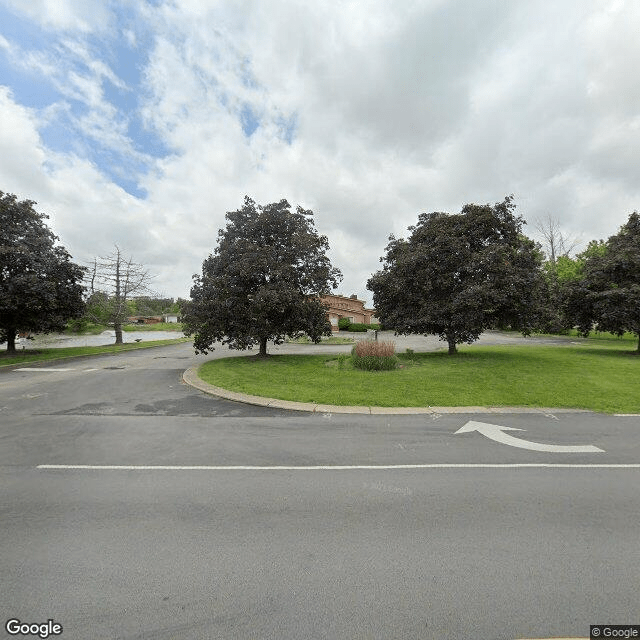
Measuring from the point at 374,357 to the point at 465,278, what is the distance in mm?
5818

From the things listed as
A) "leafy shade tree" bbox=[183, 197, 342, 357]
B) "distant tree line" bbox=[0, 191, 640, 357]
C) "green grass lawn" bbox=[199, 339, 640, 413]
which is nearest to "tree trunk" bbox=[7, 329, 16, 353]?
"distant tree line" bbox=[0, 191, 640, 357]

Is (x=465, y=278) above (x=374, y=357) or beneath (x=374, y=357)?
above

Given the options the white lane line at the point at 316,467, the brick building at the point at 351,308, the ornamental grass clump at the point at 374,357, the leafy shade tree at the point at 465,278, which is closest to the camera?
the white lane line at the point at 316,467

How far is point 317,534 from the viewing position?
10.3ft

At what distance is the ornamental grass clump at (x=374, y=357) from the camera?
12.1 meters

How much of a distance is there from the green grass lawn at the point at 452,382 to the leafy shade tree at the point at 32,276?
37.2 feet

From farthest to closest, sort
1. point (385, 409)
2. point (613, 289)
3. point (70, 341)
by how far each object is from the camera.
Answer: point (70, 341)
point (613, 289)
point (385, 409)

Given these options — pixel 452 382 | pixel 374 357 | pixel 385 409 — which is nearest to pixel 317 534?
pixel 385 409

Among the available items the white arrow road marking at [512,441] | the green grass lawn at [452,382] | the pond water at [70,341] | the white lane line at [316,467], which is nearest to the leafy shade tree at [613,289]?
the green grass lawn at [452,382]

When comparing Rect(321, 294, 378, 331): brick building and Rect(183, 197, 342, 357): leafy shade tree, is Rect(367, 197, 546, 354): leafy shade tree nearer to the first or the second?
Rect(183, 197, 342, 357): leafy shade tree

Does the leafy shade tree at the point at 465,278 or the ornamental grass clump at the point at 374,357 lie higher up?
the leafy shade tree at the point at 465,278

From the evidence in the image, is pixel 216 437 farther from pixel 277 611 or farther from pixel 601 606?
pixel 601 606

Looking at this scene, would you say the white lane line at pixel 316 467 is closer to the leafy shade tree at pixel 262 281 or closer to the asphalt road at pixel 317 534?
the asphalt road at pixel 317 534

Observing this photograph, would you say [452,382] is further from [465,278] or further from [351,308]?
[351,308]
